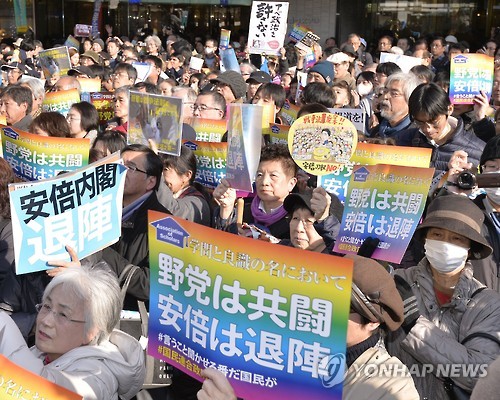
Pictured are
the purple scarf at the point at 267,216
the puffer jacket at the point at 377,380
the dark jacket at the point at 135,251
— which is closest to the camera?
the puffer jacket at the point at 377,380

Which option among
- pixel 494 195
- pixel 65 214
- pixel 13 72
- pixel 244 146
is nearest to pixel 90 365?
pixel 65 214

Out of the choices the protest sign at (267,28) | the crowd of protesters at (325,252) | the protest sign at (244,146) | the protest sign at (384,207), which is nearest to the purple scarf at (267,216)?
the crowd of protesters at (325,252)

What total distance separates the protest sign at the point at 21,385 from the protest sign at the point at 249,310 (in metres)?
0.49

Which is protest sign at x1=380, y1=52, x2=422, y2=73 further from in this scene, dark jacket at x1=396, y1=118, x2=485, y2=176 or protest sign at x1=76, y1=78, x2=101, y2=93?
dark jacket at x1=396, y1=118, x2=485, y2=176

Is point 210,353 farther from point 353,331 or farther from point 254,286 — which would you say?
point 353,331

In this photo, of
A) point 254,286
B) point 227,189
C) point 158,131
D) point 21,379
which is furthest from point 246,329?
point 158,131

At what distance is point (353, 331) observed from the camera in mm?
2547

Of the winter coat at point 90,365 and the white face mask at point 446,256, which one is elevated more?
the white face mask at point 446,256

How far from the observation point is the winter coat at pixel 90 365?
275 centimetres

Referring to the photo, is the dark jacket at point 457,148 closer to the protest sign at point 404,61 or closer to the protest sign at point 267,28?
the protest sign at point 404,61

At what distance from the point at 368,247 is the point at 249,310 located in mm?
1680

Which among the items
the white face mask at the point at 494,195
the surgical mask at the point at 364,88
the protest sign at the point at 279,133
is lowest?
the surgical mask at the point at 364,88

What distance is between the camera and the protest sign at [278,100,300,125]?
7133mm

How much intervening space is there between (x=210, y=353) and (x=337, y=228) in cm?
183
